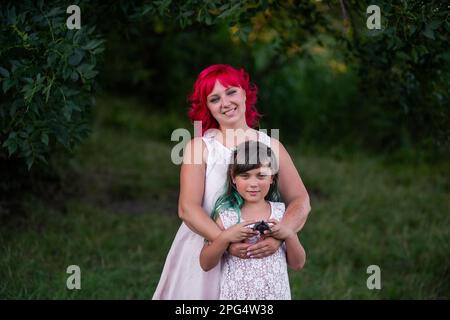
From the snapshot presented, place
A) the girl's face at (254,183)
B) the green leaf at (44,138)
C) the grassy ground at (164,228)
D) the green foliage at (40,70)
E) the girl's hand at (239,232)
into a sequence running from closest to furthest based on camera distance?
the girl's hand at (239,232), the girl's face at (254,183), the green foliage at (40,70), the green leaf at (44,138), the grassy ground at (164,228)

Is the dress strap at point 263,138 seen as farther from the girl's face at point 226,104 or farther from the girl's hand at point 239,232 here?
the girl's hand at point 239,232

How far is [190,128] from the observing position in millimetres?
7332

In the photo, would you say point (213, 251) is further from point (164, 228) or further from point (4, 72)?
point (164, 228)

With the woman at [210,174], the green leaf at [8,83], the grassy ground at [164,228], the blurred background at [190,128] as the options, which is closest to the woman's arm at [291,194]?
the woman at [210,174]

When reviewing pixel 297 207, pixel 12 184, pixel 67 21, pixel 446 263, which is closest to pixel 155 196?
pixel 12 184

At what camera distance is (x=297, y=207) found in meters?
2.56

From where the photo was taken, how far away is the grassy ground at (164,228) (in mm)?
3928

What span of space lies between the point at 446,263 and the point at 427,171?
2.33 meters

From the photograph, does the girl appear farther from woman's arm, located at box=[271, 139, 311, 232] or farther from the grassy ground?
the grassy ground

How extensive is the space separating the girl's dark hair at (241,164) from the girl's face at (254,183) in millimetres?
15

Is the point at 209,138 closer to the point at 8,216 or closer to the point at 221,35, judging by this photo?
the point at 8,216

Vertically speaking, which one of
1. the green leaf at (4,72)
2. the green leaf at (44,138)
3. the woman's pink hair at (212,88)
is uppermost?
the green leaf at (4,72)

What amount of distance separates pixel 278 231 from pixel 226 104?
509 mm

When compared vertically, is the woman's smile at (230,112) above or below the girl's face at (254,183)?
above
